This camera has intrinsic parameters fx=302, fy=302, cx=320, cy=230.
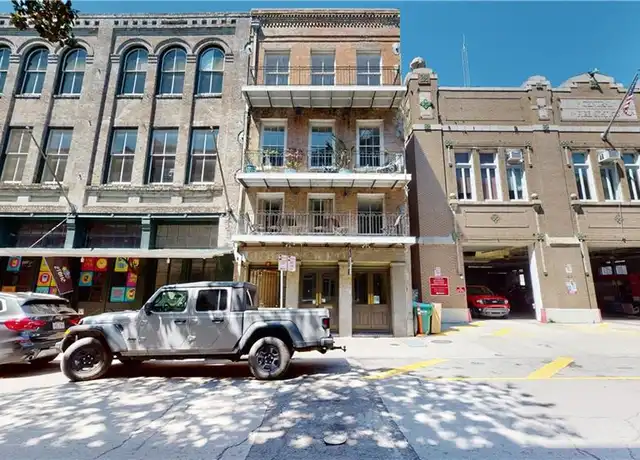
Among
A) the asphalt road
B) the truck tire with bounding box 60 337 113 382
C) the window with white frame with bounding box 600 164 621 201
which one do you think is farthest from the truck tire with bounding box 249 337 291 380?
the window with white frame with bounding box 600 164 621 201

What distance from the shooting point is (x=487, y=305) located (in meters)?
16.5

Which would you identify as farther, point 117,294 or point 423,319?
point 117,294

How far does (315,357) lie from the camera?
842cm

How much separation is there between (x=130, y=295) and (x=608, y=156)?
24.2 m

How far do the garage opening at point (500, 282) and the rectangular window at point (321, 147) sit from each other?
403 inches

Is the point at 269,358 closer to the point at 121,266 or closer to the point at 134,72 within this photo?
the point at 121,266

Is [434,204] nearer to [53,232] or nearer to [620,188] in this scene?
[620,188]

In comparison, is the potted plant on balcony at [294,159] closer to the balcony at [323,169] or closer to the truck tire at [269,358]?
the balcony at [323,169]

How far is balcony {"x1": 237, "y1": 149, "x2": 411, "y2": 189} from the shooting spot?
12.3 meters

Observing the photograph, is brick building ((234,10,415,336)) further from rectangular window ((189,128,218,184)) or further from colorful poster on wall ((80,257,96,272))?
colorful poster on wall ((80,257,96,272))

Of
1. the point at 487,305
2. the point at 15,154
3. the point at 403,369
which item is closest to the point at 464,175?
the point at 487,305

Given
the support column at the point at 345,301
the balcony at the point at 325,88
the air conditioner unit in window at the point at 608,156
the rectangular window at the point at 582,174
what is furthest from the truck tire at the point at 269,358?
the air conditioner unit in window at the point at 608,156

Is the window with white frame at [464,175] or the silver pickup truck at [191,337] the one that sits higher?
the window with white frame at [464,175]

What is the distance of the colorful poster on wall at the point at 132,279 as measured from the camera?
41.5 feet
